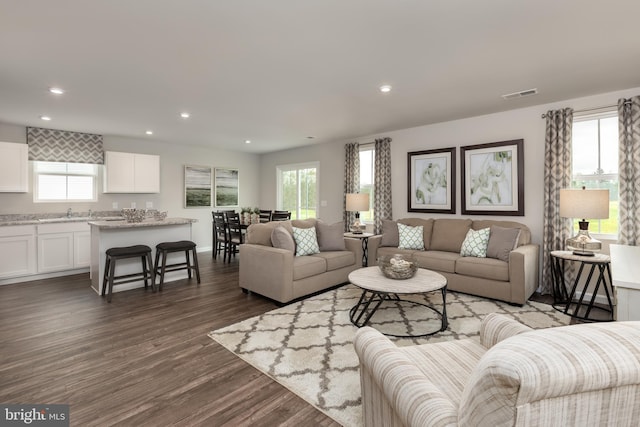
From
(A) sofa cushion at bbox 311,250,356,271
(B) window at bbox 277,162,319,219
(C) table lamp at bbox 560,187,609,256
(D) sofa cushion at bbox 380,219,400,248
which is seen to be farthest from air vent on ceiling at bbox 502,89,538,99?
(B) window at bbox 277,162,319,219

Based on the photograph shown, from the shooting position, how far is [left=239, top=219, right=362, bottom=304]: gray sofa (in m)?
3.67

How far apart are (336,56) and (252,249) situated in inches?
95.2

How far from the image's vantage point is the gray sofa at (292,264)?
12.0ft

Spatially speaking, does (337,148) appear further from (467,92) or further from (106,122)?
(106,122)

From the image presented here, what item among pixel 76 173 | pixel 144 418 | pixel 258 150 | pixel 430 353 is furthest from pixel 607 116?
pixel 76 173

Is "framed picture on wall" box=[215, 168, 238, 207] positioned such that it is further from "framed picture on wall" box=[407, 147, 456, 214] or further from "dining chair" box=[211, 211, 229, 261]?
"framed picture on wall" box=[407, 147, 456, 214]

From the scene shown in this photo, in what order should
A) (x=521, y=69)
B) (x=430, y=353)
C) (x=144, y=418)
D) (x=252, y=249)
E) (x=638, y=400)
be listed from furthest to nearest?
1. (x=252, y=249)
2. (x=521, y=69)
3. (x=144, y=418)
4. (x=430, y=353)
5. (x=638, y=400)

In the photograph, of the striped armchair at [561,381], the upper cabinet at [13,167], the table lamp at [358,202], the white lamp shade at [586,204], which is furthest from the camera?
the table lamp at [358,202]

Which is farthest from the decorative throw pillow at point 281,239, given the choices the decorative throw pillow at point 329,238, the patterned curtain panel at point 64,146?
the patterned curtain panel at point 64,146

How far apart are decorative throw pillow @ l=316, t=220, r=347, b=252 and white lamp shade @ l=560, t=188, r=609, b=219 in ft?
8.85

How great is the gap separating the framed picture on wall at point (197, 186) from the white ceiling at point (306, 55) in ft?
8.72

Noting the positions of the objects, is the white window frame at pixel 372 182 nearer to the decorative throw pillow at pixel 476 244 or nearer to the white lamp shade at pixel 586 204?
the decorative throw pillow at pixel 476 244

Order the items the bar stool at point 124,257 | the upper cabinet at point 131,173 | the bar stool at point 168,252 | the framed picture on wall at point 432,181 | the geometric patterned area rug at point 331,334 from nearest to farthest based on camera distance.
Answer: the geometric patterned area rug at point 331,334
the bar stool at point 124,257
the bar stool at point 168,252
the framed picture on wall at point 432,181
the upper cabinet at point 131,173

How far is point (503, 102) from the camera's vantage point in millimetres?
4086
